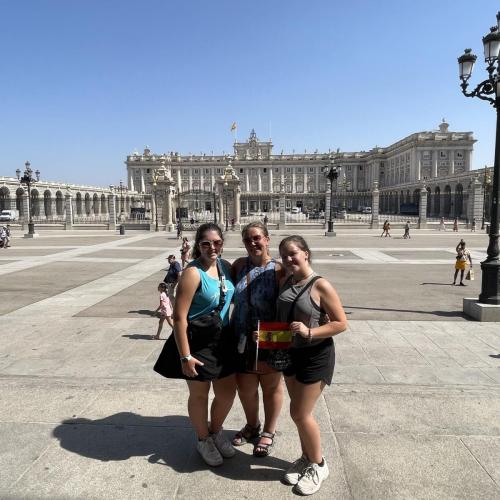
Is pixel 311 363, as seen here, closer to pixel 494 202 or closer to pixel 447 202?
pixel 494 202

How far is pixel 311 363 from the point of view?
309cm

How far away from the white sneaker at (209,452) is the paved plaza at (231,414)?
72mm

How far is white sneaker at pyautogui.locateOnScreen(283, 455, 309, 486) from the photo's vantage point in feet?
10.6

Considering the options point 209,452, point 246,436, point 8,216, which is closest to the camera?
point 209,452

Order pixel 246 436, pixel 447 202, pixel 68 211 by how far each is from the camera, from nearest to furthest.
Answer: pixel 246 436 → pixel 68 211 → pixel 447 202

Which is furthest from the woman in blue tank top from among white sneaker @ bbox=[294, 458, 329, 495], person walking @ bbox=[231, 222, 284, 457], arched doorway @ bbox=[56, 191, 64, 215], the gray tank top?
arched doorway @ bbox=[56, 191, 64, 215]

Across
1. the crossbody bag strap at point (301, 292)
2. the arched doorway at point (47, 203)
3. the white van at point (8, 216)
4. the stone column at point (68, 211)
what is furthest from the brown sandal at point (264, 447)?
the arched doorway at point (47, 203)

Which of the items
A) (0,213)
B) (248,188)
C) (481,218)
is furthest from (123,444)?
(248,188)

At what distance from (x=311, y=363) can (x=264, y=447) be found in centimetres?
100

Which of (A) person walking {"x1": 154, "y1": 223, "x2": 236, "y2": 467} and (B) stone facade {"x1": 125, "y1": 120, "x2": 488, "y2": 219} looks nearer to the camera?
(A) person walking {"x1": 154, "y1": 223, "x2": 236, "y2": 467}

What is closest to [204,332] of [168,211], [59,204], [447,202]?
[168,211]

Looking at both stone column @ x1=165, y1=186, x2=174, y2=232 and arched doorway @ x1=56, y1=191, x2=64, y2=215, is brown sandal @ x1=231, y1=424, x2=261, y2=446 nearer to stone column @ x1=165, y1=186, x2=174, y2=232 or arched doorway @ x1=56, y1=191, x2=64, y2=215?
stone column @ x1=165, y1=186, x2=174, y2=232

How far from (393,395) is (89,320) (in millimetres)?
5751

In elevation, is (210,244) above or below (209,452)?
above
